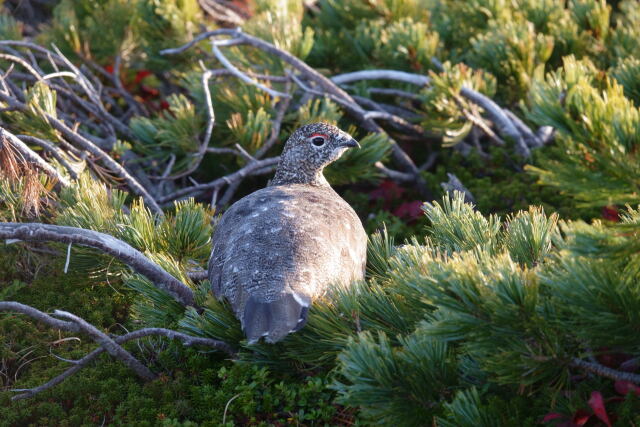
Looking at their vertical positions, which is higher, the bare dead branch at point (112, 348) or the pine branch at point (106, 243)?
the pine branch at point (106, 243)

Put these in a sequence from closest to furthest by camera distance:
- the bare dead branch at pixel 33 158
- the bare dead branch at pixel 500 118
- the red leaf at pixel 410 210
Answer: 1. the bare dead branch at pixel 33 158
2. the bare dead branch at pixel 500 118
3. the red leaf at pixel 410 210

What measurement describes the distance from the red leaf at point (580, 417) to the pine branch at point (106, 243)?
1.60 metres

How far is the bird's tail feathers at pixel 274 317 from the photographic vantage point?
2.48 m

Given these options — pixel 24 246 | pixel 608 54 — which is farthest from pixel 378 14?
pixel 24 246

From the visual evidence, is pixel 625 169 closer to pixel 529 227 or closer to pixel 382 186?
pixel 529 227

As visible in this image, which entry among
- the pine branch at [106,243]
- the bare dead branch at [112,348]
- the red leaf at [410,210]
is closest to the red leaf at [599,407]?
the pine branch at [106,243]

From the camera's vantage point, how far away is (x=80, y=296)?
3850 mm

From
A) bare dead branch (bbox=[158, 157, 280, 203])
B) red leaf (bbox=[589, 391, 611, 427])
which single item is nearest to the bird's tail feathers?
red leaf (bbox=[589, 391, 611, 427])

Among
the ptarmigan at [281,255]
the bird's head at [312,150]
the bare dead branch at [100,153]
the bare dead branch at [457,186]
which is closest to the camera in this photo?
the ptarmigan at [281,255]

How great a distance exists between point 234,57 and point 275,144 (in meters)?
0.82

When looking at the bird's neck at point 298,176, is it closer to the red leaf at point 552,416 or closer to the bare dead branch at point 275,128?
the bare dead branch at point 275,128

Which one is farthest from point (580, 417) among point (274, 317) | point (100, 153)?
point (100, 153)

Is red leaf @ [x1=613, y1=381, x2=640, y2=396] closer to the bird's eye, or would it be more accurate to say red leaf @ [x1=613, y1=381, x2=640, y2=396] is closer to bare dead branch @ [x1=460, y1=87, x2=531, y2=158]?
the bird's eye

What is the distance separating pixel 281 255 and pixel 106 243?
0.65 metres
